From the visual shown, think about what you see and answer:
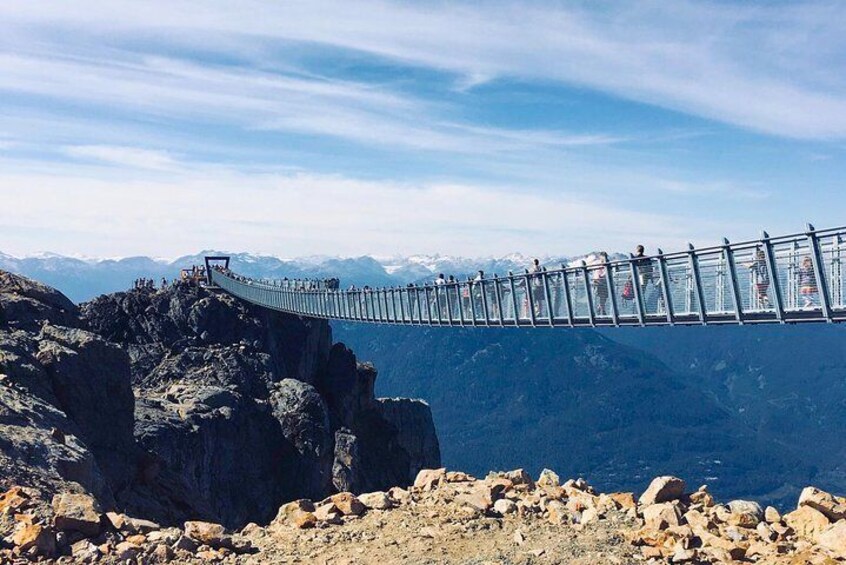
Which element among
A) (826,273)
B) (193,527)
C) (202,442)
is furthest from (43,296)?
(826,273)

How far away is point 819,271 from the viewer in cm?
1755

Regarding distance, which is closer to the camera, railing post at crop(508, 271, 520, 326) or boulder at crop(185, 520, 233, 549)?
boulder at crop(185, 520, 233, 549)

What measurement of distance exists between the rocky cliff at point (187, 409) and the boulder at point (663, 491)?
11.4 meters

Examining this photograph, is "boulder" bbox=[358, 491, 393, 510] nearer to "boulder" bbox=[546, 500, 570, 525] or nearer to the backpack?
"boulder" bbox=[546, 500, 570, 525]

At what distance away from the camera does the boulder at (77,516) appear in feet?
43.4

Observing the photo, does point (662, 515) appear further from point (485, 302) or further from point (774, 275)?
point (485, 302)

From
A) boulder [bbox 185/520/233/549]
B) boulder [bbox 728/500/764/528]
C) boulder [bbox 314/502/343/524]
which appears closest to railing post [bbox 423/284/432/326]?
boulder [bbox 314/502/343/524]

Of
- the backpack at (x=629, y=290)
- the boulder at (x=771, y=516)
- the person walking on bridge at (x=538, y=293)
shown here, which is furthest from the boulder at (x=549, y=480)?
the person walking on bridge at (x=538, y=293)

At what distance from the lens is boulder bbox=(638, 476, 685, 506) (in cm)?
1631

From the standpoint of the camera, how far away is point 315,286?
67.5 m

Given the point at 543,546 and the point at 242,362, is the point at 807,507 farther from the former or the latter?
the point at 242,362

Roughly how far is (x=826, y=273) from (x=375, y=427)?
57.1m

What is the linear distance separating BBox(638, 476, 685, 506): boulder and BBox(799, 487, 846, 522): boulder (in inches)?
91.8

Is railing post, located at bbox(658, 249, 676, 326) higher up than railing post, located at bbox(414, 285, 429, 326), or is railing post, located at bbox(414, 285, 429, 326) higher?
railing post, located at bbox(414, 285, 429, 326)
